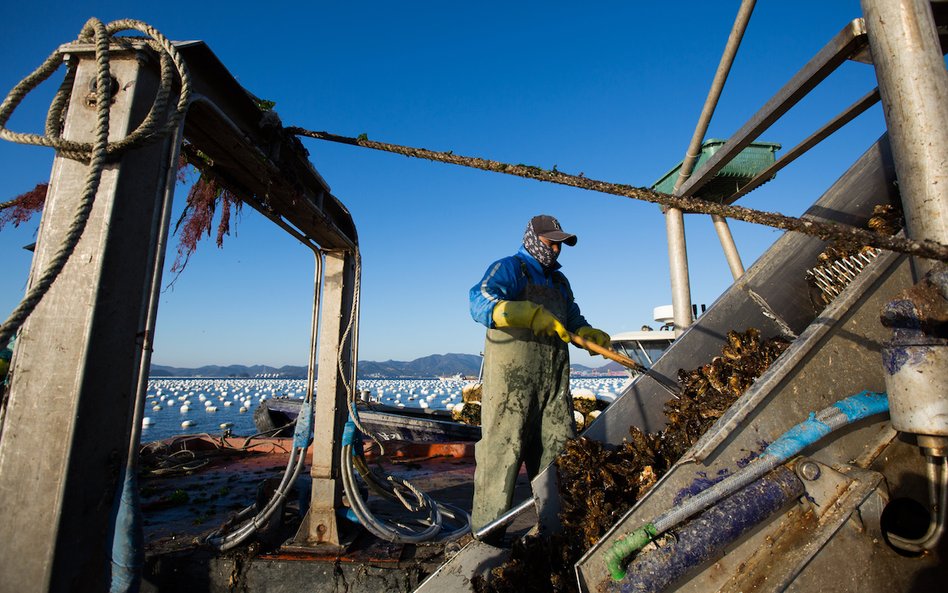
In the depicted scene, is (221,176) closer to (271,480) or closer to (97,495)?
(97,495)

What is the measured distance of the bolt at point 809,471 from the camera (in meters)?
1.70

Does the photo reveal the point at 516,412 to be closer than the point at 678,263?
Yes

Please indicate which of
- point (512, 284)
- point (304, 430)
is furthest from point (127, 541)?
point (512, 284)

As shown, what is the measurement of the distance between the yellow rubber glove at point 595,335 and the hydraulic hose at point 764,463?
1.91 metres

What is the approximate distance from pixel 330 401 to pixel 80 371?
257cm

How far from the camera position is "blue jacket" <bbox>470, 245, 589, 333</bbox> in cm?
309

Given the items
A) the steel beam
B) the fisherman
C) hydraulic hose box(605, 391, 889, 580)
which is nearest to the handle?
the fisherman

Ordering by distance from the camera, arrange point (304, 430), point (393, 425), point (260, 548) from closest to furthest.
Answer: point (260, 548) < point (304, 430) < point (393, 425)

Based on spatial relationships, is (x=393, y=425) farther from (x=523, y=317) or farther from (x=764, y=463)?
(x=764, y=463)

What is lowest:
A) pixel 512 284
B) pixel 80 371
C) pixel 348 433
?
pixel 348 433

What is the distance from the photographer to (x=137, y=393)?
6.59 ft

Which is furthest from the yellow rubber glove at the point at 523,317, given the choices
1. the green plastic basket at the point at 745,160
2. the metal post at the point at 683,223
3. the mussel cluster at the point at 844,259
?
the green plastic basket at the point at 745,160

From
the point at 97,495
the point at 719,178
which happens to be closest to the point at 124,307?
the point at 97,495

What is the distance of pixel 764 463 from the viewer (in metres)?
1.72
